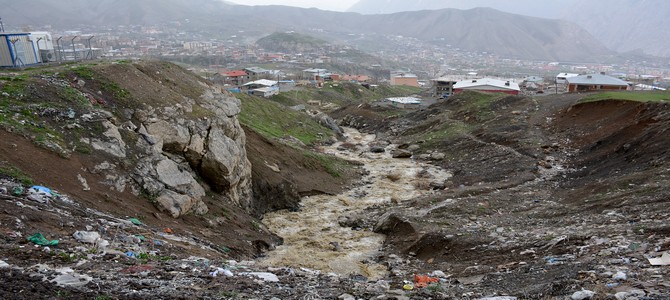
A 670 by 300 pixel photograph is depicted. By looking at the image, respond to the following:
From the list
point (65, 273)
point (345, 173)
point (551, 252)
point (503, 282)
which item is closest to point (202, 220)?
point (65, 273)

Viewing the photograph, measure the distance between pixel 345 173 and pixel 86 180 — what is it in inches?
836

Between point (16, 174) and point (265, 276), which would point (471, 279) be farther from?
point (16, 174)

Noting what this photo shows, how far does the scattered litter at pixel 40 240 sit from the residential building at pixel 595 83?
6732 centimetres

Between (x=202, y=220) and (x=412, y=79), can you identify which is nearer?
(x=202, y=220)

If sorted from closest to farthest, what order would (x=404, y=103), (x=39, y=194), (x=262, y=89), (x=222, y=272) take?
1. (x=222, y=272)
2. (x=39, y=194)
3. (x=404, y=103)
4. (x=262, y=89)

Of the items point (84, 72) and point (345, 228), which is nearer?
point (84, 72)

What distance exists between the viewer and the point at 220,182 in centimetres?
2133

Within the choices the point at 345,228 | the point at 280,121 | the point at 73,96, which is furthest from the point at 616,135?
the point at 280,121

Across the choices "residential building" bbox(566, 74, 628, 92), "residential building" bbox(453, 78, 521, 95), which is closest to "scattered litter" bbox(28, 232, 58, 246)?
"residential building" bbox(453, 78, 521, 95)

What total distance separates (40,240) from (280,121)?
139ft

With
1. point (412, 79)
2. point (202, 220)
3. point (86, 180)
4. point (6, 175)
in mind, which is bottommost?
point (412, 79)

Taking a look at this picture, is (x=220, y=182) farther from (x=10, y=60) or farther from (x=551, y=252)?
(x=10, y=60)

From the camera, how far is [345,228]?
2270 cm

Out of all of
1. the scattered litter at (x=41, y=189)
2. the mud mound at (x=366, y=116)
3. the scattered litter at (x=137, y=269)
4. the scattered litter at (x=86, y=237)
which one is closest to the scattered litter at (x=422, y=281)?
the scattered litter at (x=137, y=269)
